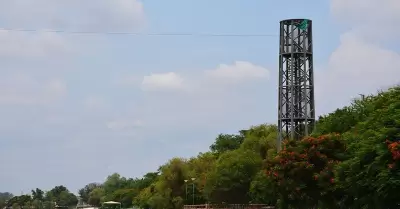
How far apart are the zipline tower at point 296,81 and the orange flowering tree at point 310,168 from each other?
15.6 m

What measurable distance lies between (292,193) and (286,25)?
22.9 meters

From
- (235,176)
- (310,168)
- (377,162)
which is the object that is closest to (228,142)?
(235,176)

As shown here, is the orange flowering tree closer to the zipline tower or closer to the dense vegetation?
the dense vegetation

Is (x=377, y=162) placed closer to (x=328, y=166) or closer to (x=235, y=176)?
(x=328, y=166)

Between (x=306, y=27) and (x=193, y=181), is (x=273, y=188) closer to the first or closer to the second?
(x=306, y=27)

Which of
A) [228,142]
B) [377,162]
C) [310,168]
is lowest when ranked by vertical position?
[377,162]

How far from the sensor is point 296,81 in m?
67.1

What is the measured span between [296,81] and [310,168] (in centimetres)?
1959

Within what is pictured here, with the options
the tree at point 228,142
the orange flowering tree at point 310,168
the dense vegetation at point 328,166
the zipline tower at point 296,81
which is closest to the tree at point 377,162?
the dense vegetation at point 328,166

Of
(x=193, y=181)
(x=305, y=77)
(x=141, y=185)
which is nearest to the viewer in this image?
(x=305, y=77)

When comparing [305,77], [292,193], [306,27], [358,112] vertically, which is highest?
[306,27]

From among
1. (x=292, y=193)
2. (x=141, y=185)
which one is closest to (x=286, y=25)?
(x=292, y=193)

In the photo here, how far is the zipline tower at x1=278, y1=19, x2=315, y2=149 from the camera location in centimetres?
6662

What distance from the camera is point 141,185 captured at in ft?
481
